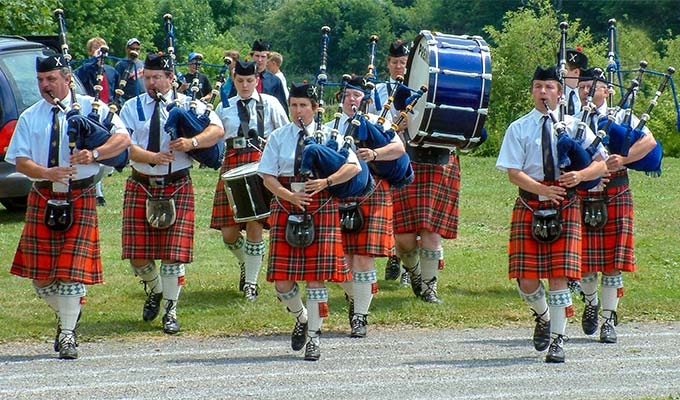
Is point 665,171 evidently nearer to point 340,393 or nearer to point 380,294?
point 380,294

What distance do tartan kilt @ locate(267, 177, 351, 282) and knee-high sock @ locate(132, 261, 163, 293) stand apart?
52.6 inches

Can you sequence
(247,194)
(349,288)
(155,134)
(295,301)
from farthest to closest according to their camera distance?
(247,194) → (349,288) → (155,134) → (295,301)

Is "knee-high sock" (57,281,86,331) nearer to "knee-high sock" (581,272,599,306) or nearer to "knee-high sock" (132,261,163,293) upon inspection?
"knee-high sock" (132,261,163,293)

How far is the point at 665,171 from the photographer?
55.4ft

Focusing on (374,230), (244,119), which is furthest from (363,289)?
(244,119)

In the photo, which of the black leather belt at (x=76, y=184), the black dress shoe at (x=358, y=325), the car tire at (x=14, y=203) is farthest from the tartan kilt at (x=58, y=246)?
the car tire at (x=14, y=203)

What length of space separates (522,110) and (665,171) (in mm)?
7955

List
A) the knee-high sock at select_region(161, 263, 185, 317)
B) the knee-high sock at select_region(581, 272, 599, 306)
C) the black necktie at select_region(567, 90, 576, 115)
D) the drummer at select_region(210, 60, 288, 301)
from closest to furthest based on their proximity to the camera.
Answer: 1. the knee-high sock at select_region(581, 272, 599, 306)
2. the knee-high sock at select_region(161, 263, 185, 317)
3. the black necktie at select_region(567, 90, 576, 115)
4. the drummer at select_region(210, 60, 288, 301)

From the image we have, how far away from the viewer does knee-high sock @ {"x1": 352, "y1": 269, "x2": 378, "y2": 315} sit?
24.6 ft

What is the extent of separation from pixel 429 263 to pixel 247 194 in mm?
1419

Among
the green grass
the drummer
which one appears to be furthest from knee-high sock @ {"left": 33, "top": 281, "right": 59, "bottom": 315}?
the drummer

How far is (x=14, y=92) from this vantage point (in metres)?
11.4

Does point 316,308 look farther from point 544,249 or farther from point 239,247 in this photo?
point 239,247

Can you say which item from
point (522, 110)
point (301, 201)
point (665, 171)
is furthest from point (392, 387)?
point (522, 110)
